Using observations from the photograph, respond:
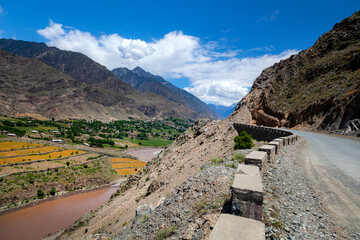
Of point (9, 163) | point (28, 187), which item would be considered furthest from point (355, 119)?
point (9, 163)

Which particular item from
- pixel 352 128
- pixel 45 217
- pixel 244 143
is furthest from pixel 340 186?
pixel 45 217

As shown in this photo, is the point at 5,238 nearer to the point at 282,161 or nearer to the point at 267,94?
the point at 282,161

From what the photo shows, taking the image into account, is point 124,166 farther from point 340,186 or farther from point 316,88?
point 340,186

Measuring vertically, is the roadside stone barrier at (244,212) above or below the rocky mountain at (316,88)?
below

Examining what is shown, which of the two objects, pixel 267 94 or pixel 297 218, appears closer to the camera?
pixel 297 218

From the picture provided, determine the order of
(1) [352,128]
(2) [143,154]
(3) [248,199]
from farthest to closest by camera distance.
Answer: (2) [143,154] → (1) [352,128] → (3) [248,199]

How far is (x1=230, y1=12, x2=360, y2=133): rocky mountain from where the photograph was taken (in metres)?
28.2

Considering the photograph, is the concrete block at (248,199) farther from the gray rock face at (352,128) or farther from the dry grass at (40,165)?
the dry grass at (40,165)

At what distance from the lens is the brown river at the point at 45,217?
33906mm

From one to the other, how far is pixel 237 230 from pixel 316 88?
4360 cm

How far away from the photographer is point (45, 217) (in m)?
39.2

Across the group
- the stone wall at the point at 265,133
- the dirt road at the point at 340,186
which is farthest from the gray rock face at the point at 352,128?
the dirt road at the point at 340,186

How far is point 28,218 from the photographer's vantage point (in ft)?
125

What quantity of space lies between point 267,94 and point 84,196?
54617mm
